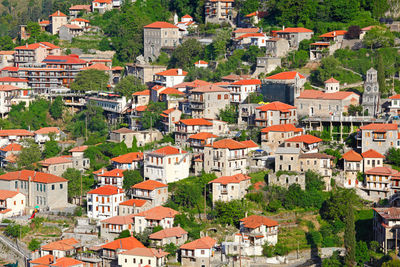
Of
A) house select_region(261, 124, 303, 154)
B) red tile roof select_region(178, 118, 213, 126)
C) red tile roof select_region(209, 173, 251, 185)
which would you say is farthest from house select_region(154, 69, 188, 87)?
red tile roof select_region(209, 173, 251, 185)

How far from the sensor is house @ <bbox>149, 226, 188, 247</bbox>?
235ft

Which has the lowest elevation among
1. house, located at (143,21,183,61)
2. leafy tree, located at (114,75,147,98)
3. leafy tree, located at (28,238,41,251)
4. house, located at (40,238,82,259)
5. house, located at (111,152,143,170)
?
leafy tree, located at (28,238,41,251)

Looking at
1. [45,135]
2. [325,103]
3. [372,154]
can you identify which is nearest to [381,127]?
[372,154]

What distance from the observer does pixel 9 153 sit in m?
92.1

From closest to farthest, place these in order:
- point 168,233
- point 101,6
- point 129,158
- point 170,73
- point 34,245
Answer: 1. point 168,233
2. point 34,245
3. point 129,158
4. point 170,73
5. point 101,6

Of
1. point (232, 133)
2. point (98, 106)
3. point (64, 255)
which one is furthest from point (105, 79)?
point (64, 255)

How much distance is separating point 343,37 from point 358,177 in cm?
2490

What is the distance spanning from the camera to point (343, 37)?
9862cm

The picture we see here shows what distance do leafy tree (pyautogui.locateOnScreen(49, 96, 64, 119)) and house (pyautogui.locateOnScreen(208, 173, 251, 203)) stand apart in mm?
31863

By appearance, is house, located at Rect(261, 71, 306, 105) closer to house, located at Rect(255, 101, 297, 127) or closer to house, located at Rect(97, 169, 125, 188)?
house, located at Rect(255, 101, 297, 127)

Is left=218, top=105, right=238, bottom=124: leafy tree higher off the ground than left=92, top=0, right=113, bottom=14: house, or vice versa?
left=92, top=0, right=113, bottom=14: house

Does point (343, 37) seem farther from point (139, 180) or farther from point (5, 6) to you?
point (5, 6)

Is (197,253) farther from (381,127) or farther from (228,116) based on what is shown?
(228,116)

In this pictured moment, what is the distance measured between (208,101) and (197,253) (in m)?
22.3
